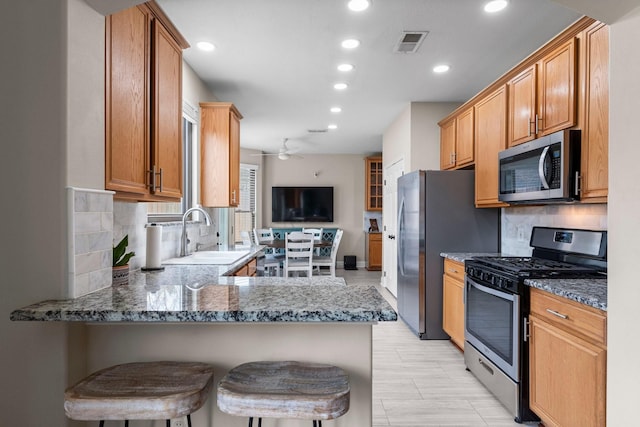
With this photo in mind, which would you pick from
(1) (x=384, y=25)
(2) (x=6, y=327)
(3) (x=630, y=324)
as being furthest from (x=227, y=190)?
(3) (x=630, y=324)

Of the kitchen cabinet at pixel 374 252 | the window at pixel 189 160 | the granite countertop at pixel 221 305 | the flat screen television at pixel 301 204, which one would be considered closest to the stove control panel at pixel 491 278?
the granite countertop at pixel 221 305

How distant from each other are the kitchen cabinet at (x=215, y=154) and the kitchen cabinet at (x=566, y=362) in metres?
2.80

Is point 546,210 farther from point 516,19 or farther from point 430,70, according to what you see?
point 430,70

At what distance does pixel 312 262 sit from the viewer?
6070 mm

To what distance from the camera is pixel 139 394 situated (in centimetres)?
114

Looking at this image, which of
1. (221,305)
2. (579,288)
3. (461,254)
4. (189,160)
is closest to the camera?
(221,305)

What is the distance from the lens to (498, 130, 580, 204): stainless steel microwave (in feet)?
7.36

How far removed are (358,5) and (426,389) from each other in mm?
2633

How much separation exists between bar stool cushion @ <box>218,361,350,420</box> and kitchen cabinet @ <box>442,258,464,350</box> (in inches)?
89.7

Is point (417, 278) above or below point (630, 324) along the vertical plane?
below

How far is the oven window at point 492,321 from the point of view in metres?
2.34

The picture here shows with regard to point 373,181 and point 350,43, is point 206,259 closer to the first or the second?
point 350,43

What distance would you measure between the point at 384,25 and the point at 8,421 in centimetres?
293

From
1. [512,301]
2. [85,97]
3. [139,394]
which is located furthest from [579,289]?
[85,97]
